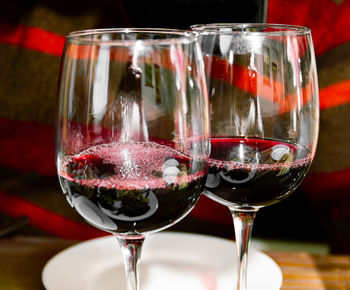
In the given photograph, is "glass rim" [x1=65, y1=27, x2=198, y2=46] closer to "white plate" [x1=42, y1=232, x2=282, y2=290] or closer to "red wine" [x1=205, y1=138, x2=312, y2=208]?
"red wine" [x1=205, y1=138, x2=312, y2=208]

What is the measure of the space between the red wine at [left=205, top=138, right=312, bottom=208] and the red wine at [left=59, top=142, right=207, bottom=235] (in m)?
0.05

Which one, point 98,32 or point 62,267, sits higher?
point 98,32

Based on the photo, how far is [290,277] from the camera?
611 mm

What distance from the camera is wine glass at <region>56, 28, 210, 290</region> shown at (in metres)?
0.40

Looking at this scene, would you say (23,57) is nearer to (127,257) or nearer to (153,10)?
(153,10)

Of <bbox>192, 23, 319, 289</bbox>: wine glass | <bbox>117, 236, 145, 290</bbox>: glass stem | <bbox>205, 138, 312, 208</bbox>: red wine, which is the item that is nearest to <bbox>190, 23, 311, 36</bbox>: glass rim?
<bbox>192, 23, 319, 289</bbox>: wine glass

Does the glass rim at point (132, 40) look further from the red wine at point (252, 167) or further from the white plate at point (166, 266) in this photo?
the white plate at point (166, 266)

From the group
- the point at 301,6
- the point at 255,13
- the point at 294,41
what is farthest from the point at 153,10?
→ the point at 294,41

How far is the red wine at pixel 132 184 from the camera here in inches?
16.4

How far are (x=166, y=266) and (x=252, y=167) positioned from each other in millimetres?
201

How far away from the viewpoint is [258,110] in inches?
19.2


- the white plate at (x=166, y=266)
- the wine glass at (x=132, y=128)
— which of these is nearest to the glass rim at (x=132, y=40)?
the wine glass at (x=132, y=128)

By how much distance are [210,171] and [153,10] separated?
1.44 ft

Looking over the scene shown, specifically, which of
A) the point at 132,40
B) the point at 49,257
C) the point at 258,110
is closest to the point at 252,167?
the point at 258,110
